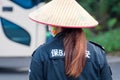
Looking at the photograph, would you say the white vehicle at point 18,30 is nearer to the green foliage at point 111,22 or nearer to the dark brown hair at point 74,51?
the green foliage at point 111,22

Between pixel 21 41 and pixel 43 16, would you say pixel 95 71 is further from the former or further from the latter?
pixel 21 41

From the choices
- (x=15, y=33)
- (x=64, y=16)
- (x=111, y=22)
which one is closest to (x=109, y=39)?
(x=111, y=22)

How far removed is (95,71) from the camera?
3.99 m

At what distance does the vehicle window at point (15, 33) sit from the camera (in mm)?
12672

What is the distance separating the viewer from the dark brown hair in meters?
3.89

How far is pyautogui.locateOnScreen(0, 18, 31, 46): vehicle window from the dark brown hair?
8.71 meters

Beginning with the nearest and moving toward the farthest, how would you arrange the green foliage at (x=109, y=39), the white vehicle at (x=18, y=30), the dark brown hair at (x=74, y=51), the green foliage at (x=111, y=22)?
the dark brown hair at (x=74, y=51) < the white vehicle at (x=18, y=30) < the green foliage at (x=109, y=39) < the green foliage at (x=111, y=22)

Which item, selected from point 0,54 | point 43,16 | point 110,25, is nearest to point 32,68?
point 43,16

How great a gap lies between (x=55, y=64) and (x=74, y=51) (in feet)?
0.49

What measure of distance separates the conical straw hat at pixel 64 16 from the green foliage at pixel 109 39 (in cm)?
1241

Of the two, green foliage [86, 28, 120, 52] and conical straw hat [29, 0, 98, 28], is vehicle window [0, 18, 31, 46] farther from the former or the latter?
conical straw hat [29, 0, 98, 28]

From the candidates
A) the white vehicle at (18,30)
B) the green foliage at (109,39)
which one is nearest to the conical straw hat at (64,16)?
the white vehicle at (18,30)

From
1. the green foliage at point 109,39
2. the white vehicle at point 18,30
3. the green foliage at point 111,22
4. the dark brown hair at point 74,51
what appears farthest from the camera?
the green foliage at point 111,22

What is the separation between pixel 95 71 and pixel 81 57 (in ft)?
0.52
